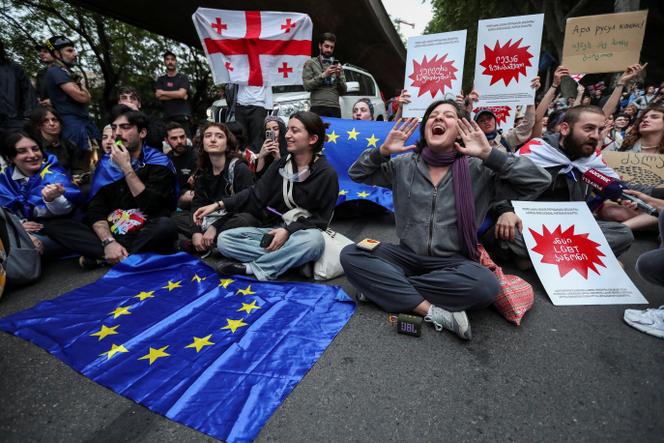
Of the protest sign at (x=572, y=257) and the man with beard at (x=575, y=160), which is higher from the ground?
the man with beard at (x=575, y=160)

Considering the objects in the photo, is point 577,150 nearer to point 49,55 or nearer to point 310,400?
point 310,400

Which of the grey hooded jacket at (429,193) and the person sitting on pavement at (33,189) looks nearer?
the grey hooded jacket at (429,193)

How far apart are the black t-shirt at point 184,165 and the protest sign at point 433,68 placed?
2686mm

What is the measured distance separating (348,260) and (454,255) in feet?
2.24

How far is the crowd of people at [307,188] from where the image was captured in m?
2.10

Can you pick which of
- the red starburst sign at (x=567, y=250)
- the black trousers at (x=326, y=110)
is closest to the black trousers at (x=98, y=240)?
the black trousers at (x=326, y=110)

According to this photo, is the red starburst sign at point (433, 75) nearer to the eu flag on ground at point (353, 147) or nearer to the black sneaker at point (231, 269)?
the eu flag on ground at point (353, 147)

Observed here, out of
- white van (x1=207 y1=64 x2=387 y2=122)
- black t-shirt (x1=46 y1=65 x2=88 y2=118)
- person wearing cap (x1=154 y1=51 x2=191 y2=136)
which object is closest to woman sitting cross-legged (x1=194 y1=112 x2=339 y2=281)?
white van (x1=207 y1=64 x2=387 y2=122)

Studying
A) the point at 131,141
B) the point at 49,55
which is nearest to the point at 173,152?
the point at 131,141

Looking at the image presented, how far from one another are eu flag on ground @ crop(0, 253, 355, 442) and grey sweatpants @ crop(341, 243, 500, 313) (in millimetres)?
261

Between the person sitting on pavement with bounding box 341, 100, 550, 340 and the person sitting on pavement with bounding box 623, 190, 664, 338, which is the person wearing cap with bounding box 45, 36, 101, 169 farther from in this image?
the person sitting on pavement with bounding box 623, 190, 664, 338

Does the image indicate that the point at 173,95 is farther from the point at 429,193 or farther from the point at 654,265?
the point at 654,265

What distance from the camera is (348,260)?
2312mm

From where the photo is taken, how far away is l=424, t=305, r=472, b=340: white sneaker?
1.95m
